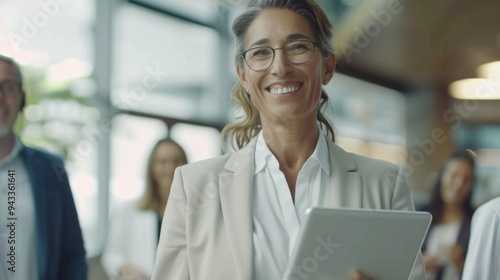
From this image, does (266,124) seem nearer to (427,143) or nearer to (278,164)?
(278,164)

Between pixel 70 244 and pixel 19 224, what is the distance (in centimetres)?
20

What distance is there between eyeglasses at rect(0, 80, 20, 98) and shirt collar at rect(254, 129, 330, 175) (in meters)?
1.38

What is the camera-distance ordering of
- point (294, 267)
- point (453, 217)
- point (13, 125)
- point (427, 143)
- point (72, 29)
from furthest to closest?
point (427, 143) → point (453, 217) → point (72, 29) → point (13, 125) → point (294, 267)

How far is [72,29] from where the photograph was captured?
2723 millimetres

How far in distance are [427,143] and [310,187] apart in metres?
1.97

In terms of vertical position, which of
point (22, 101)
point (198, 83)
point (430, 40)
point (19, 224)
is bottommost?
point (19, 224)

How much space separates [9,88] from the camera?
2441 millimetres

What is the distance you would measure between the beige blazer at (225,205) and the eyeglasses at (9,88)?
1339 millimetres

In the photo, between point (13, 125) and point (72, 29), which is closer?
point (13, 125)

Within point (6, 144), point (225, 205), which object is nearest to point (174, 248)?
point (225, 205)

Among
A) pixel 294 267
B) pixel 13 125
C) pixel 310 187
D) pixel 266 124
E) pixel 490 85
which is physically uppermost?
pixel 490 85

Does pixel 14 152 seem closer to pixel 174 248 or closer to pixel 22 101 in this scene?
pixel 22 101

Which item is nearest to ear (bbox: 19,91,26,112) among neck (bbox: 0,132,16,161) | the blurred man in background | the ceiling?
the blurred man in background

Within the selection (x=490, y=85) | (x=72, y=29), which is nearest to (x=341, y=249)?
(x=72, y=29)
